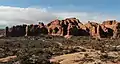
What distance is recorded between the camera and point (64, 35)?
19625cm

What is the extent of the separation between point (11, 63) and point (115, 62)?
16985 mm

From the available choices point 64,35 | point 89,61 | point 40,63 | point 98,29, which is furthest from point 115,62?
point 64,35

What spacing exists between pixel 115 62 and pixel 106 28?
477ft

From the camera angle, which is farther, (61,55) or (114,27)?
(114,27)

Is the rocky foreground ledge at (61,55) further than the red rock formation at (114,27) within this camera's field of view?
No

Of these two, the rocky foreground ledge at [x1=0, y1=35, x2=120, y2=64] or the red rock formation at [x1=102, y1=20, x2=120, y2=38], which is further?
the red rock formation at [x1=102, y1=20, x2=120, y2=38]

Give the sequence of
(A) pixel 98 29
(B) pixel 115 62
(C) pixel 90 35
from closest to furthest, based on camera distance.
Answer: (B) pixel 115 62 < (A) pixel 98 29 < (C) pixel 90 35

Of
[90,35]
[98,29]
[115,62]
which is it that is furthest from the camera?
[90,35]

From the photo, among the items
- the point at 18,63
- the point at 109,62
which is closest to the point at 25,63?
the point at 18,63

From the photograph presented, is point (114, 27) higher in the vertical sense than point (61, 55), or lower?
lower

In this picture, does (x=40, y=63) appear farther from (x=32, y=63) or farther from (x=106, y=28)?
(x=106, y=28)

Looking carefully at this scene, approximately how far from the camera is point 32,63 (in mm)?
47531

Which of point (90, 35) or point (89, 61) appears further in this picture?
point (90, 35)

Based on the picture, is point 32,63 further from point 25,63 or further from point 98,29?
point 98,29
